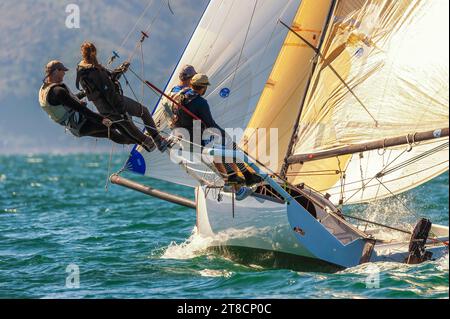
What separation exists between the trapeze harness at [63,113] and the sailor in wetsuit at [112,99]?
24cm

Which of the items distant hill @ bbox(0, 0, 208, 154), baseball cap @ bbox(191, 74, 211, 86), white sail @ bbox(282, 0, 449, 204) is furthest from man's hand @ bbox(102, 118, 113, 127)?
distant hill @ bbox(0, 0, 208, 154)

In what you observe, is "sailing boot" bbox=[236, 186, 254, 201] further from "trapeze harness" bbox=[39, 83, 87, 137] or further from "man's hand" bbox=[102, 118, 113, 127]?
"trapeze harness" bbox=[39, 83, 87, 137]

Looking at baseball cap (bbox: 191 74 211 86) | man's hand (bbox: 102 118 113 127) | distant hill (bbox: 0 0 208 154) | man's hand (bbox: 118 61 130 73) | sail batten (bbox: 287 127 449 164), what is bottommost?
sail batten (bbox: 287 127 449 164)

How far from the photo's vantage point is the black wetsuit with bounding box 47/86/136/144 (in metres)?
10.7

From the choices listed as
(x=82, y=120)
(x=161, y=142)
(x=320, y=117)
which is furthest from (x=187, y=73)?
(x=320, y=117)

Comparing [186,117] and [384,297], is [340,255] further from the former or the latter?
[186,117]

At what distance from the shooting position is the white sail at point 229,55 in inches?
492

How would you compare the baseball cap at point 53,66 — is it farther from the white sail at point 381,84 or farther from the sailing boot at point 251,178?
the white sail at point 381,84

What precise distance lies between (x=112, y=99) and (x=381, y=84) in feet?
10.6

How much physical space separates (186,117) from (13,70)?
133039mm

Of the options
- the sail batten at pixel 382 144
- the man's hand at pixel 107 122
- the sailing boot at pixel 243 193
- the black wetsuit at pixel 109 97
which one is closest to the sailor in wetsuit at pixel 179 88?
the black wetsuit at pixel 109 97

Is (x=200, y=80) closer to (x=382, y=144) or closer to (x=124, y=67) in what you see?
(x=124, y=67)

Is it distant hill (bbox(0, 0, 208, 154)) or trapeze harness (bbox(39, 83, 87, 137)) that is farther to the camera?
distant hill (bbox(0, 0, 208, 154))
